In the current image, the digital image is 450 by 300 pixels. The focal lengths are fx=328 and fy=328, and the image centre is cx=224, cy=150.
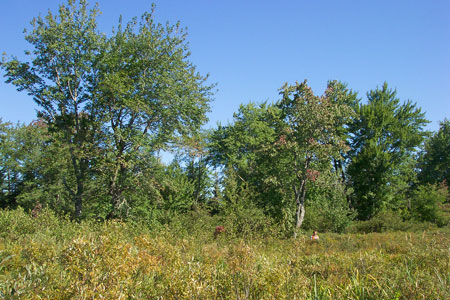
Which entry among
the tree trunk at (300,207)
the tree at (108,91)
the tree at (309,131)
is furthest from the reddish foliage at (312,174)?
the tree at (108,91)

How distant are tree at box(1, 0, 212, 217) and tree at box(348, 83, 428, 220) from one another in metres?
18.2

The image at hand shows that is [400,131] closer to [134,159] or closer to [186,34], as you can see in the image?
[186,34]

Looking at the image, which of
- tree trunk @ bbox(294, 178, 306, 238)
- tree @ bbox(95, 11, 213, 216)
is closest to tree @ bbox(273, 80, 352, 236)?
tree trunk @ bbox(294, 178, 306, 238)

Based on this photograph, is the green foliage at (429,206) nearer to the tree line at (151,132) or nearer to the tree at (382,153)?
the tree line at (151,132)

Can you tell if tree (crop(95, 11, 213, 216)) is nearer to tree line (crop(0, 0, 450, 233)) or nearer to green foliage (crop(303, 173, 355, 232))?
tree line (crop(0, 0, 450, 233))

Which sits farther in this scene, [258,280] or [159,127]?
[159,127]

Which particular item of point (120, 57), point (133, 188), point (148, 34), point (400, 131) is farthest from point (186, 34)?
point (400, 131)

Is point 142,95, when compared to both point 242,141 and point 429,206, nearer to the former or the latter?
point 242,141

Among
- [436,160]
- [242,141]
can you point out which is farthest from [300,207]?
[436,160]

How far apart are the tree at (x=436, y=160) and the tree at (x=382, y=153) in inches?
213

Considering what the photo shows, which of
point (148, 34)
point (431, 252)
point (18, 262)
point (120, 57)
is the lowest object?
point (18, 262)

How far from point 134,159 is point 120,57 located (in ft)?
19.5

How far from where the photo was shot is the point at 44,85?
18.2 meters

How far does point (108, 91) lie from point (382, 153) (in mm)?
23624
